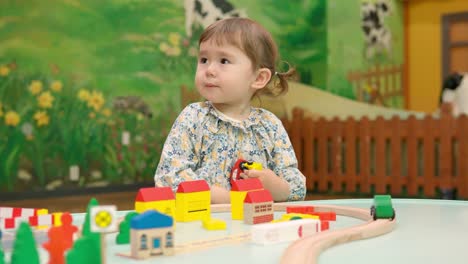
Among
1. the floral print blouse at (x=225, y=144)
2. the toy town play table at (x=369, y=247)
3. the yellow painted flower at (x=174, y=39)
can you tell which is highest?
the yellow painted flower at (x=174, y=39)

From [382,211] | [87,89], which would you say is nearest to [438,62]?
[87,89]

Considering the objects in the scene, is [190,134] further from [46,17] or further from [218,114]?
[46,17]

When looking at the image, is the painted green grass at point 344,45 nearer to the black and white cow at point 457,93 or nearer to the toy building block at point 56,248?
the black and white cow at point 457,93

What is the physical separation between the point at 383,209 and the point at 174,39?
174 inches

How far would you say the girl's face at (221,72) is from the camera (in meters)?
1.45

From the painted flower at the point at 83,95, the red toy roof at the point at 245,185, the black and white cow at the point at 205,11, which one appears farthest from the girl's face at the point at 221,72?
the black and white cow at the point at 205,11

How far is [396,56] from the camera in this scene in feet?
22.1

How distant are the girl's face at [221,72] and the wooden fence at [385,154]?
324cm

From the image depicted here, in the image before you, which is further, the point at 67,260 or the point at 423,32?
the point at 423,32

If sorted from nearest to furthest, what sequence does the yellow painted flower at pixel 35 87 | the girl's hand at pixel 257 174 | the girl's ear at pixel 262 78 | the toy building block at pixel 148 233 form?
the toy building block at pixel 148 233, the girl's hand at pixel 257 174, the girl's ear at pixel 262 78, the yellow painted flower at pixel 35 87

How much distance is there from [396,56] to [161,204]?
6267 mm

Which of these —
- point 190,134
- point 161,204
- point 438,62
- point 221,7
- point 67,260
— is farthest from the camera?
point 438,62

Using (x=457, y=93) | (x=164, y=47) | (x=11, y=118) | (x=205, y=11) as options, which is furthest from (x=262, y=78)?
(x=205, y=11)

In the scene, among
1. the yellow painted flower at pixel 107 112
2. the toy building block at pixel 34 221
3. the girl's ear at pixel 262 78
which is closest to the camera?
the toy building block at pixel 34 221
